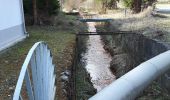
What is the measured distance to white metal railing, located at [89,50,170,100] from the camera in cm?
503

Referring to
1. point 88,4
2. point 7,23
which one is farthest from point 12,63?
point 88,4

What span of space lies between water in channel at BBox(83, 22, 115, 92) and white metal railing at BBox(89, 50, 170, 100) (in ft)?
10.4

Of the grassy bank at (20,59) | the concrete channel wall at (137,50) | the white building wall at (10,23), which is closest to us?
the grassy bank at (20,59)

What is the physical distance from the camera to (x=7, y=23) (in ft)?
36.8

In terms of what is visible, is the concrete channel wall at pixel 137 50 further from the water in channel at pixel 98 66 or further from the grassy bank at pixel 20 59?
the grassy bank at pixel 20 59

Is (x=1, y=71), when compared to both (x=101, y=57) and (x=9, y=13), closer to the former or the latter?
(x=9, y=13)

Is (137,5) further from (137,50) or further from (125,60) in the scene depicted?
(137,50)

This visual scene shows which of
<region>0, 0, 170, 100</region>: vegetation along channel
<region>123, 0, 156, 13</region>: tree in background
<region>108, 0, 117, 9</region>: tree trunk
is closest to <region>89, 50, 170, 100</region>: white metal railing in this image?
<region>0, 0, 170, 100</region>: vegetation along channel

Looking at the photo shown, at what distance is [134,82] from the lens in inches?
225

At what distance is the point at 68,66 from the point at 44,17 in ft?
36.6

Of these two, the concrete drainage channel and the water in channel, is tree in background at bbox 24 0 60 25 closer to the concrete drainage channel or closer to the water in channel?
the water in channel

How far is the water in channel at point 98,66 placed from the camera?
11.0 metres

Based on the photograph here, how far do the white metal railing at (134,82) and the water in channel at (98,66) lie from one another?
124 inches

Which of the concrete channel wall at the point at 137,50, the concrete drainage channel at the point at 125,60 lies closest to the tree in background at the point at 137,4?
the concrete drainage channel at the point at 125,60
